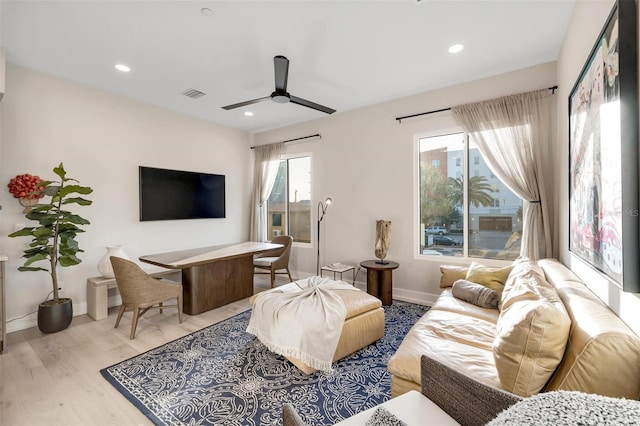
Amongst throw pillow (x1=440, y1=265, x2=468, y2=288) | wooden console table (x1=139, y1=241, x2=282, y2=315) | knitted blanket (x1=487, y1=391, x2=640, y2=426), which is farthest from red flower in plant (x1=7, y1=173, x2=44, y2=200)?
throw pillow (x1=440, y1=265, x2=468, y2=288)

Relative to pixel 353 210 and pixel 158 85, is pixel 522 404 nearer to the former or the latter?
pixel 353 210

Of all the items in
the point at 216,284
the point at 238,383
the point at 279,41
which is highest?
the point at 279,41

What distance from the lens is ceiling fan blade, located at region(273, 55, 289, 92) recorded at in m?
2.63

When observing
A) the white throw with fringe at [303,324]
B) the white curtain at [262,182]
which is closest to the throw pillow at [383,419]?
the white throw with fringe at [303,324]

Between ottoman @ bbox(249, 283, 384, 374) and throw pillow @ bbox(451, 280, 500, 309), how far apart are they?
81 cm

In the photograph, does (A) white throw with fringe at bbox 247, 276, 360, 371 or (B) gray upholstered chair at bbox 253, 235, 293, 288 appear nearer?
(A) white throw with fringe at bbox 247, 276, 360, 371

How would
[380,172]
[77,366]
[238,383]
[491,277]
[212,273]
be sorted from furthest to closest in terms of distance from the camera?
[380,172] < [212,273] < [491,277] < [77,366] < [238,383]

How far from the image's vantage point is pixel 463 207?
374 cm

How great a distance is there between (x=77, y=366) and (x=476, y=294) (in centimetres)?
356

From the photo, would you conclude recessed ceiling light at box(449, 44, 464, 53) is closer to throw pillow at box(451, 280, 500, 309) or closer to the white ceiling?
the white ceiling

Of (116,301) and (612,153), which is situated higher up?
(612,153)

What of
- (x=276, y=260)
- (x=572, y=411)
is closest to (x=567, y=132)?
(x=572, y=411)

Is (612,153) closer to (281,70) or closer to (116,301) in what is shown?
(281,70)

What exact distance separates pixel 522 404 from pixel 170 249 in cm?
484
